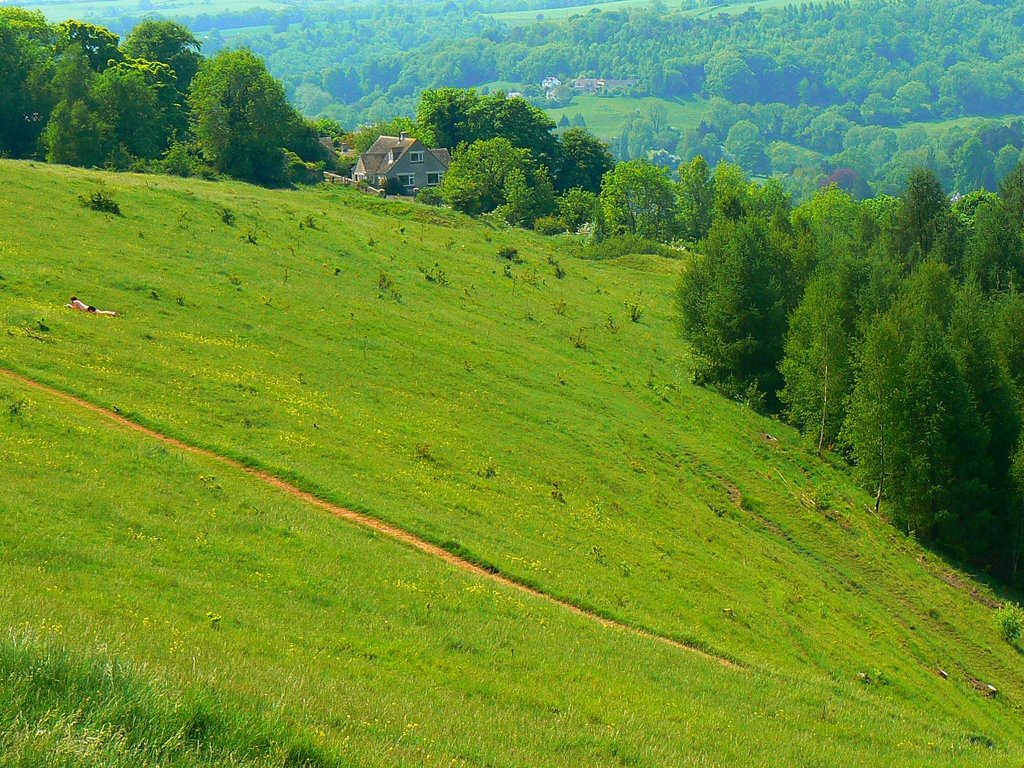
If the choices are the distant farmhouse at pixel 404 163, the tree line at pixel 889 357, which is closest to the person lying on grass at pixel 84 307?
the tree line at pixel 889 357

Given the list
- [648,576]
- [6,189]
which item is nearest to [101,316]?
[6,189]

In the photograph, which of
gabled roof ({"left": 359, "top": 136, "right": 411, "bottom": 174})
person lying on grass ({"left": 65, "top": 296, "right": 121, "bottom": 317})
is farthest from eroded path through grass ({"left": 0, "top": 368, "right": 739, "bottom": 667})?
gabled roof ({"left": 359, "top": 136, "right": 411, "bottom": 174})

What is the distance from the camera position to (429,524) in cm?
2756

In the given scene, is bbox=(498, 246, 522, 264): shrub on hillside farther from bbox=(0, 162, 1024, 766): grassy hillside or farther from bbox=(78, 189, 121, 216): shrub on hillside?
bbox=(78, 189, 121, 216): shrub on hillside

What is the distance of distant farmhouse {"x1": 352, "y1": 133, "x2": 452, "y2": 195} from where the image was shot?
118 meters

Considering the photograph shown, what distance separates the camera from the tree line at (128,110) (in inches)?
3027

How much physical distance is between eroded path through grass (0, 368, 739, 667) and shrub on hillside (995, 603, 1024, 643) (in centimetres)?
1769

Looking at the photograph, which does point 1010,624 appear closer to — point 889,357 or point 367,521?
point 889,357

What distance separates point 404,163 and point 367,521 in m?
98.0

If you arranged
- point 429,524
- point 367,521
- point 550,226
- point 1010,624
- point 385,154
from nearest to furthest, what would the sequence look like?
1. point 367,521
2. point 429,524
3. point 1010,624
4. point 550,226
5. point 385,154

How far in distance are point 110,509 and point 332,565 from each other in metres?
4.84

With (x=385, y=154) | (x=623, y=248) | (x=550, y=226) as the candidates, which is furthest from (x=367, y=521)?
(x=385, y=154)

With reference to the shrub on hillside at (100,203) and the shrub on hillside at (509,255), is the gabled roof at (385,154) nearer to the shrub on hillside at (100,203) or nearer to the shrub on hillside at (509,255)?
the shrub on hillside at (509,255)

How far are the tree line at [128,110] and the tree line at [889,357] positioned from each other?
40039 millimetres
